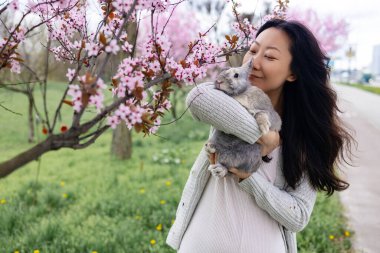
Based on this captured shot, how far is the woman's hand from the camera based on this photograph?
168 cm

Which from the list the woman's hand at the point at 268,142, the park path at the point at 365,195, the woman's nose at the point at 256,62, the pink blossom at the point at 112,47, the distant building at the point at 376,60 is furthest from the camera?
the distant building at the point at 376,60

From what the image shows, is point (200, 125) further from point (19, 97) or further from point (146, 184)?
point (19, 97)

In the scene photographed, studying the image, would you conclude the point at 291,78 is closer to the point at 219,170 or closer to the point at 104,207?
the point at 219,170

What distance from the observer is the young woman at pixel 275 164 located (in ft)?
5.65

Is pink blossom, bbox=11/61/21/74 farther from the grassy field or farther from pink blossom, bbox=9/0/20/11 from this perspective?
the grassy field

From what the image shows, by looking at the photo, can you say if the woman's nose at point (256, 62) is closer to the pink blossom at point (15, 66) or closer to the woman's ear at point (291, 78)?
the woman's ear at point (291, 78)

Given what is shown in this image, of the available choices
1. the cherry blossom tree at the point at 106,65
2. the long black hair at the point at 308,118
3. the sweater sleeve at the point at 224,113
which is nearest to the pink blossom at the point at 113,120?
the cherry blossom tree at the point at 106,65

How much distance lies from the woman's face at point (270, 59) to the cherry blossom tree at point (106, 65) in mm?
161

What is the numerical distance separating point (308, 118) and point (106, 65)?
1111mm

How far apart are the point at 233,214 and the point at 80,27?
114cm

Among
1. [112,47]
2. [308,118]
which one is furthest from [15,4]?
[308,118]

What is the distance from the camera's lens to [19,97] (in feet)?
55.7

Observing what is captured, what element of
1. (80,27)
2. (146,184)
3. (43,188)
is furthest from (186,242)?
(43,188)

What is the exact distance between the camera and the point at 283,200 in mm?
1750
